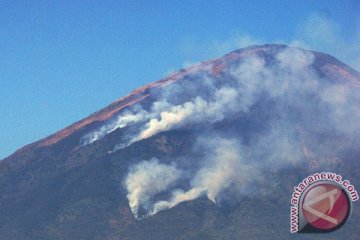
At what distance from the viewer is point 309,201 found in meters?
37.0

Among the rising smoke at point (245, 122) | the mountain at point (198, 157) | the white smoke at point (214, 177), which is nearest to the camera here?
the mountain at point (198, 157)

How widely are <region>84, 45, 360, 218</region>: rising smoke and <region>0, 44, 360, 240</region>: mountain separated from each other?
0.91 feet

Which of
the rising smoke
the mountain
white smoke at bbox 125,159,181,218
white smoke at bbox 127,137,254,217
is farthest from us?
the rising smoke

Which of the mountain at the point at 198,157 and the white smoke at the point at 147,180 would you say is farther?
the white smoke at the point at 147,180

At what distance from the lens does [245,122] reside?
152 meters

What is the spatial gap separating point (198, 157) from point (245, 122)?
1673cm

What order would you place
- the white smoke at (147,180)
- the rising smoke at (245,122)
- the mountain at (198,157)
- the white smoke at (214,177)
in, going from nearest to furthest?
the mountain at (198,157) → the white smoke at (214,177) → the white smoke at (147,180) → the rising smoke at (245,122)

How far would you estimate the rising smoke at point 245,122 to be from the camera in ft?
442

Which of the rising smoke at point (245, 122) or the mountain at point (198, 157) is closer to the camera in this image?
the mountain at point (198, 157)

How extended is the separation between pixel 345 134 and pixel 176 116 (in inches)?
1544

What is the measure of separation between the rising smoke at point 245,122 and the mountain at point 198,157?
28cm

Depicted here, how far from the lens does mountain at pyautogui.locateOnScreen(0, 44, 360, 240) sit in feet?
404

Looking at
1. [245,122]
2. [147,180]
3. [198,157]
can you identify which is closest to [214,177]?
[198,157]

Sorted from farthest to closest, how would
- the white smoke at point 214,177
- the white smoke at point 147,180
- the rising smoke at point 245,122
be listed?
the rising smoke at point 245,122 → the white smoke at point 147,180 → the white smoke at point 214,177
